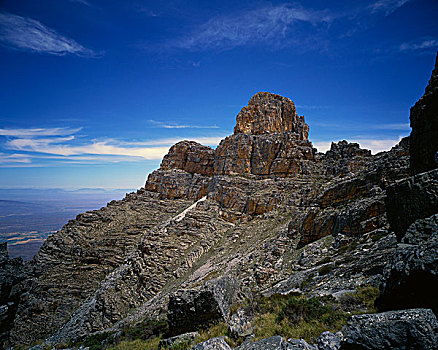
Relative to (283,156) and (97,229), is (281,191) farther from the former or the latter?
(97,229)

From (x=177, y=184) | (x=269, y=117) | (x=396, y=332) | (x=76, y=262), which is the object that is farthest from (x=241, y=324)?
(x=269, y=117)

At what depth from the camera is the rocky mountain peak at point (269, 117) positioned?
347 ft

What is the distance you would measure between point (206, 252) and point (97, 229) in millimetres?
34829

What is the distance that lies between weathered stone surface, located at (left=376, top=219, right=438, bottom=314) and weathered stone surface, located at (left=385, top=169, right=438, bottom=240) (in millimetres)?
2158

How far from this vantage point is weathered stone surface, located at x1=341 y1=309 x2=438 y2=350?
5535 millimetres

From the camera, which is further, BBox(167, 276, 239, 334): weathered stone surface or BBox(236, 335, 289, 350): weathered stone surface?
BBox(167, 276, 239, 334): weathered stone surface

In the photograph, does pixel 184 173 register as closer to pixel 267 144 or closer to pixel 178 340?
pixel 267 144

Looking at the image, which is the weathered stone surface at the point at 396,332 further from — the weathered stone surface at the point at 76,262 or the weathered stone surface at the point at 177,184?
the weathered stone surface at the point at 177,184

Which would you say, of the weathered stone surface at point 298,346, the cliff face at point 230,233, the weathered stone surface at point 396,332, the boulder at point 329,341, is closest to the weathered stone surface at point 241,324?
the weathered stone surface at point 298,346

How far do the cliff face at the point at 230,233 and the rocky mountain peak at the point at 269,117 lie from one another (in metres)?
0.51

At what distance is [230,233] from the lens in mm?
61812

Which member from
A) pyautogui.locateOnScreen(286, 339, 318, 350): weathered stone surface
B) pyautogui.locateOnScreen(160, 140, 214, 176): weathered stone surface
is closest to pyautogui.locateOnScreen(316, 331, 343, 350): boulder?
pyautogui.locateOnScreen(286, 339, 318, 350): weathered stone surface

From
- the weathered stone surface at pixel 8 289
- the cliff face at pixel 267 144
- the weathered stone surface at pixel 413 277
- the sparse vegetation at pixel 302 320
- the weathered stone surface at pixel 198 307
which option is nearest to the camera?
the weathered stone surface at pixel 413 277

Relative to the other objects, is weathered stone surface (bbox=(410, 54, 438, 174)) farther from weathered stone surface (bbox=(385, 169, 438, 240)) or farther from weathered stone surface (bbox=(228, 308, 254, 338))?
weathered stone surface (bbox=(228, 308, 254, 338))
